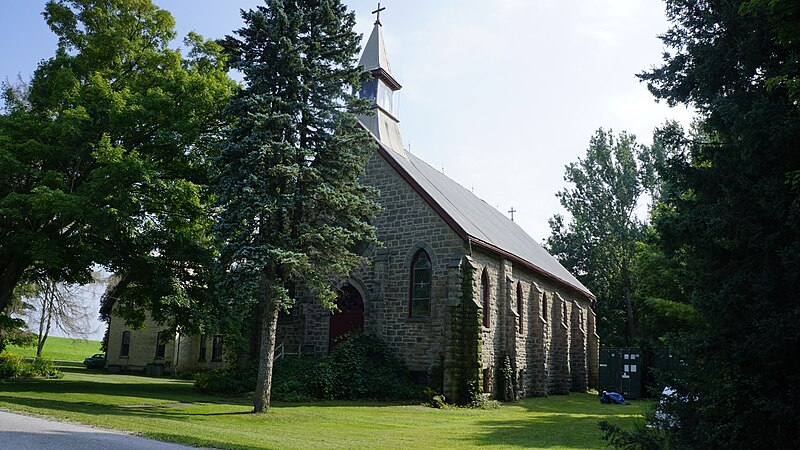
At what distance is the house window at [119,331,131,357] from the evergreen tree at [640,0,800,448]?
35.5 meters

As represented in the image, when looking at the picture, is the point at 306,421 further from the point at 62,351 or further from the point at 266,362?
the point at 62,351

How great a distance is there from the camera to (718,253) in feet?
29.7

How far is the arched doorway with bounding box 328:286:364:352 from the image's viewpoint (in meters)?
Result: 22.1

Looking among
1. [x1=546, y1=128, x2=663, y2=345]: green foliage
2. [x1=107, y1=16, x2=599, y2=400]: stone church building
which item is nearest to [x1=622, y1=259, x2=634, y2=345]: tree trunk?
[x1=546, y1=128, x2=663, y2=345]: green foliage

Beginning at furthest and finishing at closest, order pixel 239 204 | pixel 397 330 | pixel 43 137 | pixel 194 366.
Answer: pixel 194 366
pixel 397 330
pixel 43 137
pixel 239 204

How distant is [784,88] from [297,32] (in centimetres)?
1090

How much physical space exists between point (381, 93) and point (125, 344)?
22815 mm

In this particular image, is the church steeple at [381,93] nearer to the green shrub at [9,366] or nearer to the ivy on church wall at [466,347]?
the ivy on church wall at [466,347]

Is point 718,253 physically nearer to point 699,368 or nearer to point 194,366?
point 699,368

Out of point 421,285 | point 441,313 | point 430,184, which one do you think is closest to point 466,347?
point 441,313

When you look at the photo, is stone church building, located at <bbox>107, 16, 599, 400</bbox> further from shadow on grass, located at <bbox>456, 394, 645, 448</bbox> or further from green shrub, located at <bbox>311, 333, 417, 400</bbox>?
shadow on grass, located at <bbox>456, 394, 645, 448</bbox>

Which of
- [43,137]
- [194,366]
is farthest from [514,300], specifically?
[194,366]

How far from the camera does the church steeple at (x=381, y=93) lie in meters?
27.4

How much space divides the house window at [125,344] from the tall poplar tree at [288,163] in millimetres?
25790
